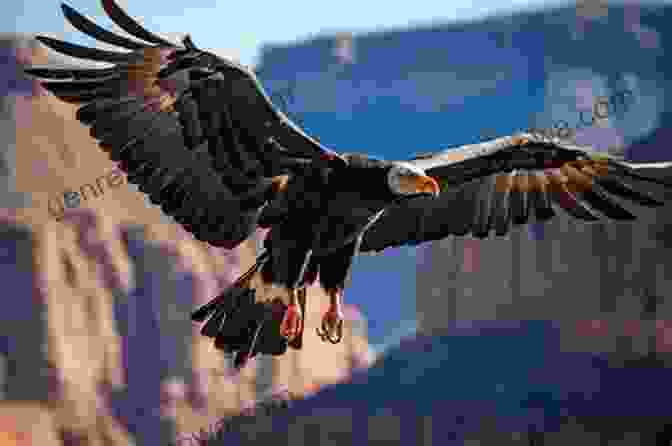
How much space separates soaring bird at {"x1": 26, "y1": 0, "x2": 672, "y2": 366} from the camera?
272 inches

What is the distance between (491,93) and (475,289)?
39.5 metres

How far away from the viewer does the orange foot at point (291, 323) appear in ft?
24.4

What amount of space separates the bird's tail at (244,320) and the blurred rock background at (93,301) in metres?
45.8

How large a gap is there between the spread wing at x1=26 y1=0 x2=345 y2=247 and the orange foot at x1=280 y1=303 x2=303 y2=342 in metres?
0.53

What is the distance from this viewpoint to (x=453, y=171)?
773cm

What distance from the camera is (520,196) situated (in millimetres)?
8422

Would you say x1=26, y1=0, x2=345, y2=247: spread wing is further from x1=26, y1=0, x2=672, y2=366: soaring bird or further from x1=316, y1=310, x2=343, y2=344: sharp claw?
Answer: x1=316, y1=310, x2=343, y2=344: sharp claw

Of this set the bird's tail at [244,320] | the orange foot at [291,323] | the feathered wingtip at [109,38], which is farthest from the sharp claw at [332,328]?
the feathered wingtip at [109,38]

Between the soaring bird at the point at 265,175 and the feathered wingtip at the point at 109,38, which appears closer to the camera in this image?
the feathered wingtip at the point at 109,38

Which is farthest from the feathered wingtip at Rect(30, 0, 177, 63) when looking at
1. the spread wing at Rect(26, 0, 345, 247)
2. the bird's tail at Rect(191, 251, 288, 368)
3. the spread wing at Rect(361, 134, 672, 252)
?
the spread wing at Rect(361, 134, 672, 252)

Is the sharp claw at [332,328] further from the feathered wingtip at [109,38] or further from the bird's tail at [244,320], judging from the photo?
the feathered wingtip at [109,38]

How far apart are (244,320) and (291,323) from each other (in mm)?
334

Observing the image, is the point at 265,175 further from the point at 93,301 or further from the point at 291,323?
the point at 93,301

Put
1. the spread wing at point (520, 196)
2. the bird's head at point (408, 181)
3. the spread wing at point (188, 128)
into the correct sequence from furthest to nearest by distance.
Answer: the spread wing at point (520, 196), the bird's head at point (408, 181), the spread wing at point (188, 128)
